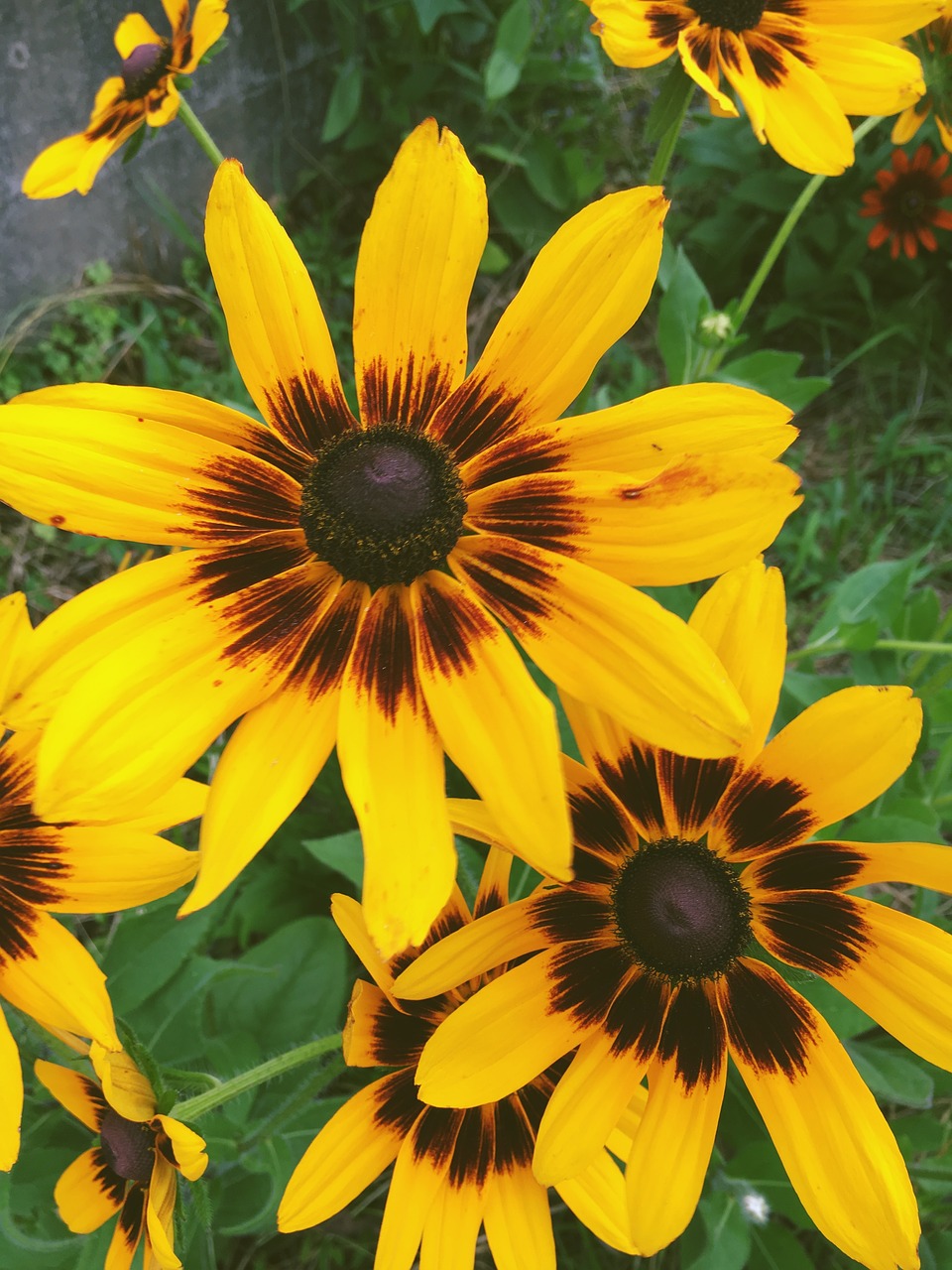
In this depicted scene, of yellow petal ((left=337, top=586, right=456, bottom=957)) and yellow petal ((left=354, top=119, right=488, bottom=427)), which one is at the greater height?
yellow petal ((left=354, top=119, right=488, bottom=427))

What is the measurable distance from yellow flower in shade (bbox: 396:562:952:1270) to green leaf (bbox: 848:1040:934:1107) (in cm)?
53

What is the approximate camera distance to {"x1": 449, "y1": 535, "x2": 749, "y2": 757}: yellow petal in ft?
2.29

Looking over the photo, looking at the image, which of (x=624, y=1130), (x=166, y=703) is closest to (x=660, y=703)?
(x=166, y=703)

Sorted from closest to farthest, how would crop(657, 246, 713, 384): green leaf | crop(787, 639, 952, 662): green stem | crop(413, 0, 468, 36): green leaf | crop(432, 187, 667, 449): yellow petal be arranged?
1. crop(432, 187, 667, 449): yellow petal
2. crop(787, 639, 952, 662): green stem
3. crop(657, 246, 713, 384): green leaf
4. crop(413, 0, 468, 36): green leaf

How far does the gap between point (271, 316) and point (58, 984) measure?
63cm

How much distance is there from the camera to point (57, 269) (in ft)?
8.04

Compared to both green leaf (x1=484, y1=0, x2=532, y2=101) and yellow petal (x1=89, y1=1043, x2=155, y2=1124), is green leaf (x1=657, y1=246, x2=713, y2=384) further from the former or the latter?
yellow petal (x1=89, y1=1043, x2=155, y2=1124)

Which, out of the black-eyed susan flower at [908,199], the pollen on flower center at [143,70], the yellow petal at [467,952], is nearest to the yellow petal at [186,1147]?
the yellow petal at [467,952]

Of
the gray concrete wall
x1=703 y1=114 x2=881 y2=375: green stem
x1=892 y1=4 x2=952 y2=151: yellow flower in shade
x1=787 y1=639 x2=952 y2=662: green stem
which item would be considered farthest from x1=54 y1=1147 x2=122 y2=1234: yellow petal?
the gray concrete wall

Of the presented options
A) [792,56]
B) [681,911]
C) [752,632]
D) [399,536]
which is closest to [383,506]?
[399,536]

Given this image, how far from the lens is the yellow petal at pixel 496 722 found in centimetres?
68

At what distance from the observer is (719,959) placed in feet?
2.93

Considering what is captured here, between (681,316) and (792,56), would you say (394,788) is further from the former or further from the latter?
(681,316)

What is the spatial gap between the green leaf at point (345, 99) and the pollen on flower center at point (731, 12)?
146cm
